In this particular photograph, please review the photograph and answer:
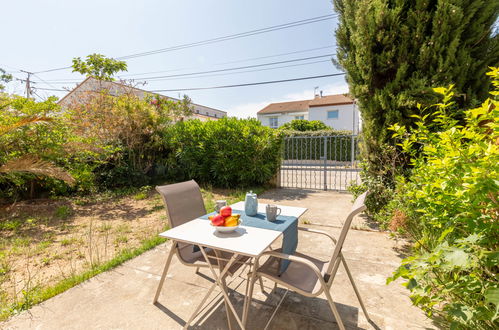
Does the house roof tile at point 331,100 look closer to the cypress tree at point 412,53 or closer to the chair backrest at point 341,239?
the cypress tree at point 412,53

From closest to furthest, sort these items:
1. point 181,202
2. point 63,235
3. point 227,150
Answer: point 181,202
point 63,235
point 227,150

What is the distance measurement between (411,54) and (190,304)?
4.88 metres

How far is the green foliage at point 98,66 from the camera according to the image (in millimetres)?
7273

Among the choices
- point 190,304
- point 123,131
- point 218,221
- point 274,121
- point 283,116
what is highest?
point 283,116

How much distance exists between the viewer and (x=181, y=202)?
2.36 m

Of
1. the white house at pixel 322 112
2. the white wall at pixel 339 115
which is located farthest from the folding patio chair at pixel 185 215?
the white wall at pixel 339 115

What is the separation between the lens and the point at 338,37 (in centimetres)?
438

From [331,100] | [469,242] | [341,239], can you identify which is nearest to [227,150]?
[341,239]

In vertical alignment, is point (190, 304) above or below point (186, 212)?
below

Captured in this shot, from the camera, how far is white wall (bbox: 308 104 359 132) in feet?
75.1

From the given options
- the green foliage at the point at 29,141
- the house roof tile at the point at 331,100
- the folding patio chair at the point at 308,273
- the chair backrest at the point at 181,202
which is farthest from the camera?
the house roof tile at the point at 331,100

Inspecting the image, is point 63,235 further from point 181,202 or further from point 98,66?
point 98,66

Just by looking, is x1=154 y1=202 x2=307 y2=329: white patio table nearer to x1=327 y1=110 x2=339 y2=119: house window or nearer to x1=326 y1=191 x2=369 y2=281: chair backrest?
x1=326 y1=191 x2=369 y2=281: chair backrest

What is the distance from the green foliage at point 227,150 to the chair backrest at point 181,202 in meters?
4.68
